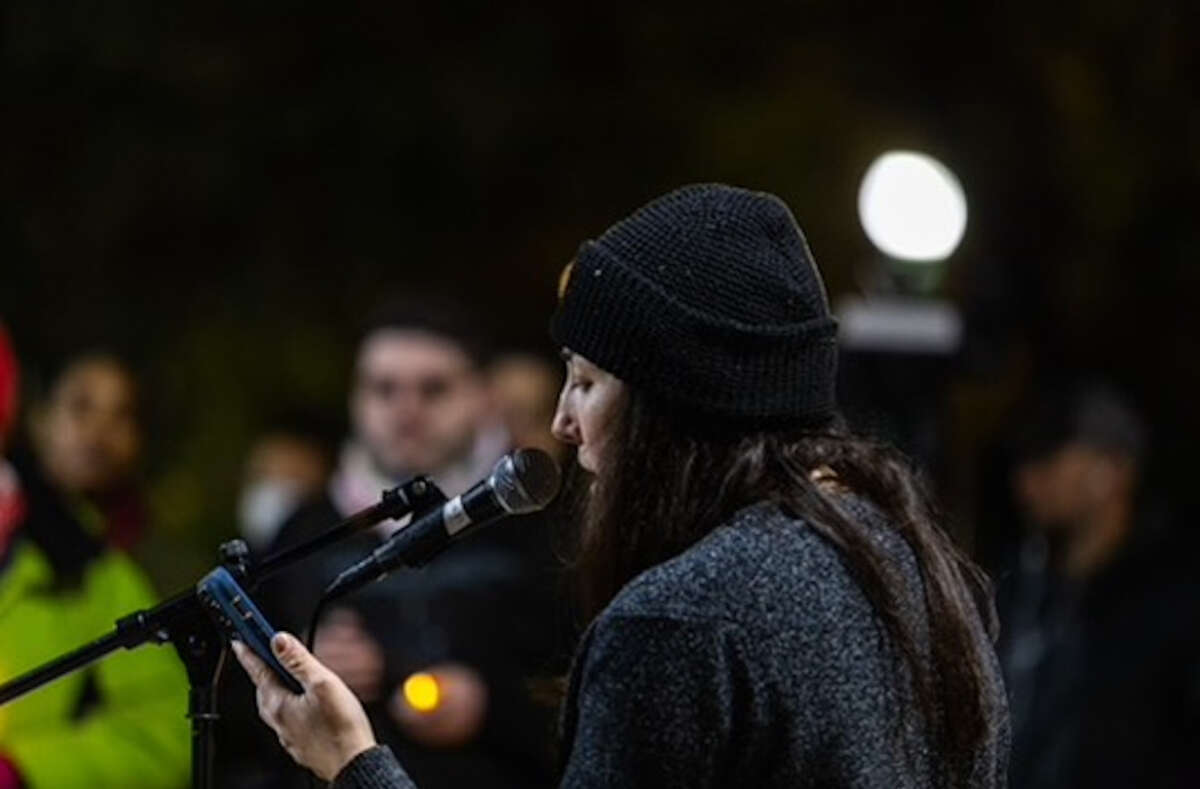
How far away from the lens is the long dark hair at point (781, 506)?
364 cm

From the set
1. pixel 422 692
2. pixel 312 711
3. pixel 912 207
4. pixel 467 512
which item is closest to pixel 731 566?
pixel 467 512

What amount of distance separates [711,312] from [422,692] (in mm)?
2667

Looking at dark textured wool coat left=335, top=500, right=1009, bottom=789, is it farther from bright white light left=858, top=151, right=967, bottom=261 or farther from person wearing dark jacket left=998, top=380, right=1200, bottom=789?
bright white light left=858, top=151, right=967, bottom=261

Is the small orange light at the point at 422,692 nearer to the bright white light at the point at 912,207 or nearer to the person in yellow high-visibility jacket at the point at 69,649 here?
the person in yellow high-visibility jacket at the point at 69,649

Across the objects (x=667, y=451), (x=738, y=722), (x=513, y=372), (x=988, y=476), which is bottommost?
(x=988, y=476)

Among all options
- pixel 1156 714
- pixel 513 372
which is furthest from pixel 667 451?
pixel 513 372

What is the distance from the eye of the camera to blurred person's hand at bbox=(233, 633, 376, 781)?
367 centimetres

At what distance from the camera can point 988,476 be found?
1126 centimetres

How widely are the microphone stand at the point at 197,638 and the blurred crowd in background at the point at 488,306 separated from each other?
212 centimetres

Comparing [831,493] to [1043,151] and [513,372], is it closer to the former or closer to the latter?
[513,372]

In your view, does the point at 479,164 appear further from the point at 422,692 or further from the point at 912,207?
the point at 422,692

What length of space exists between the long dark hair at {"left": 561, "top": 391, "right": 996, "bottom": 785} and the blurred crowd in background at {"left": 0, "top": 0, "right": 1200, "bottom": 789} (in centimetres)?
256

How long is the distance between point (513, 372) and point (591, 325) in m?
6.80

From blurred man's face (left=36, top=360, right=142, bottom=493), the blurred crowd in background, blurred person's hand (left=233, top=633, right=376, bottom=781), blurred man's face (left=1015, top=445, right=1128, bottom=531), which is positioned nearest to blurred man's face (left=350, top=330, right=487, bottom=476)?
the blurred crowd in background
